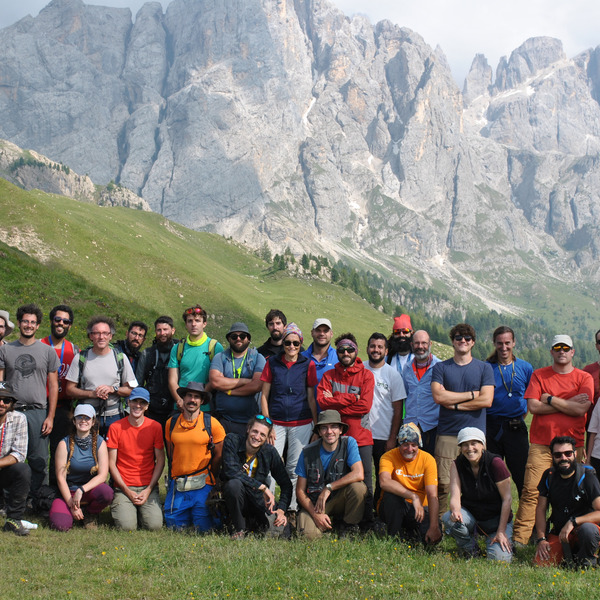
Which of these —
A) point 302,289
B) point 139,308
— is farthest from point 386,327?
point 139,308

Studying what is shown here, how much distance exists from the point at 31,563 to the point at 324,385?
5.96 meters

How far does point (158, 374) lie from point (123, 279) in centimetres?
3397

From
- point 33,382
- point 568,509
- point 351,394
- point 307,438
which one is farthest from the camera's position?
point 307,438

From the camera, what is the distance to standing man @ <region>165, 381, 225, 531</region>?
11414 millimetres

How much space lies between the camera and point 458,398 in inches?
440

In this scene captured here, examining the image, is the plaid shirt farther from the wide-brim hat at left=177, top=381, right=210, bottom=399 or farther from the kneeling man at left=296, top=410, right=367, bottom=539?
the kneeling man at left=296, top=410, right=367, bottom=539

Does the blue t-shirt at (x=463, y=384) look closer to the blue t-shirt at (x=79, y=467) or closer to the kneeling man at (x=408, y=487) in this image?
the kneeling man at (x=408, y=487)

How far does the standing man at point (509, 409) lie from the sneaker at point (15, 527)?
9398 mm

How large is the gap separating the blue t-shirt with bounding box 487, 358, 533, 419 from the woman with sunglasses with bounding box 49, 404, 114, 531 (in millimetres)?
8315

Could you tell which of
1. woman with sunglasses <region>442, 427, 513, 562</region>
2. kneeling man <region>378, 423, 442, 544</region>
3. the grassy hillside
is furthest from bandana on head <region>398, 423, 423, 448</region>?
the grassy hillside

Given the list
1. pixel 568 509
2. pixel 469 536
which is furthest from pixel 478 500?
pixel 568 509

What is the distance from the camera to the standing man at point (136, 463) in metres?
11.5

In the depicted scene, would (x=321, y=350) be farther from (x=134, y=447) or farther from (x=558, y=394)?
(x=558, y=394)

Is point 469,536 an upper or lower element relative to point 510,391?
lower
